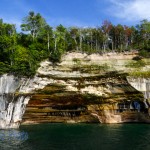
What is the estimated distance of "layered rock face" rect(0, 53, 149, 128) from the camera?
55.6m

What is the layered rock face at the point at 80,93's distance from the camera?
182ft

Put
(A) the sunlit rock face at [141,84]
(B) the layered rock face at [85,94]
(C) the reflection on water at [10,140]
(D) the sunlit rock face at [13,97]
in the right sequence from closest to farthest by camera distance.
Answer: (C) the reflection on water at [10,140] < (D) the sunlit rock face at [13,97] < (A) the sunlit rock face at [141,84] < (B) the layered rock face at [85,94]

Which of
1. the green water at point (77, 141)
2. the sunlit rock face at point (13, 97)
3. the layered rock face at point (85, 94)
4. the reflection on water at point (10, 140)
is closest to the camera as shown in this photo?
the green water at point (77, 141)

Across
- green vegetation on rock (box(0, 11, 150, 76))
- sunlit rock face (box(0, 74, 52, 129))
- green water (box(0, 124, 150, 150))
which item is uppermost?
green vegetation on rock (box(0, 11, 150, 76))

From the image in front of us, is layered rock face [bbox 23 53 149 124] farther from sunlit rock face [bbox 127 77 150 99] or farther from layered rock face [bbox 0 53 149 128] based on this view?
sunlit rock face [bbox 127 77 150 99]

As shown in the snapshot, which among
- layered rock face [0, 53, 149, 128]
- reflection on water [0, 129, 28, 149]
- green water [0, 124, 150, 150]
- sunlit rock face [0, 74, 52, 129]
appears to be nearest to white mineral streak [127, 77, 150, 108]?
layered rock face [0, 53, 149, 128]

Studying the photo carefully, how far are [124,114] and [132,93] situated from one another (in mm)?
4974

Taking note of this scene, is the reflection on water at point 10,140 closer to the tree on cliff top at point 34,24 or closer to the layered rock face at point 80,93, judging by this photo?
the layered rock face at point 80,93

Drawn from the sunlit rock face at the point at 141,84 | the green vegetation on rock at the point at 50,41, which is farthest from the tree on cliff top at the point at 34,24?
the sunlit rock face at the point at 141,84

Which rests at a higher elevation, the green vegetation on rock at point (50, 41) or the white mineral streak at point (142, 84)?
the green vegetation on rock at point (50, 41)

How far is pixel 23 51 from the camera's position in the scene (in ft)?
184

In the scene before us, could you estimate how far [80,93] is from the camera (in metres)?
57.3

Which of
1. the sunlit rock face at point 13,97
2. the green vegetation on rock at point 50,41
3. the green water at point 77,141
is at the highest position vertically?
the green vegetation on rock at point 50,41

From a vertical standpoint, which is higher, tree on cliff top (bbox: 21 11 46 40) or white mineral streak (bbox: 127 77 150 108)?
tree on cliff top (bbox: 21 11 46 40)
